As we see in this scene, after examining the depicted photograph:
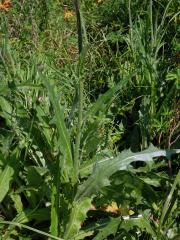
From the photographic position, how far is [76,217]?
1.79m

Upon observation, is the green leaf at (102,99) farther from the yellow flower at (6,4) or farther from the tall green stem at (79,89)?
the yellow flower at (6,4)

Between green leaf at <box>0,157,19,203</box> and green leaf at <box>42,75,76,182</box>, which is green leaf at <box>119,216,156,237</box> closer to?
green leaf at <box>42,75,76,182</box>

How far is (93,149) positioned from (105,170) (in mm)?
220

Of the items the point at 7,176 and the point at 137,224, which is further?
the point at 7,176

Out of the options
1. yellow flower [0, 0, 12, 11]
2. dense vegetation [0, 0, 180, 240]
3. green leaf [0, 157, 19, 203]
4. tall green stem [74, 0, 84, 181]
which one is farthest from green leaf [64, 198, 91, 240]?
yellow flower [0, 0, 12, 11]

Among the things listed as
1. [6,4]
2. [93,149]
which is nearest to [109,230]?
[93,149]

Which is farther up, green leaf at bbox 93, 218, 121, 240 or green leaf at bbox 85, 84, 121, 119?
green leaf at bbox 85, 84, 121, 119

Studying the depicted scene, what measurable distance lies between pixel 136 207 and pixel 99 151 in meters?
0.33

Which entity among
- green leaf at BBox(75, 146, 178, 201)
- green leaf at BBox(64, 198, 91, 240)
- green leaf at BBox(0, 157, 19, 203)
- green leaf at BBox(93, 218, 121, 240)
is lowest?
green leaf at BBox(93, 218, 121, 240)

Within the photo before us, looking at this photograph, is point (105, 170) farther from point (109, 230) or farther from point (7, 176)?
point (7, 176)

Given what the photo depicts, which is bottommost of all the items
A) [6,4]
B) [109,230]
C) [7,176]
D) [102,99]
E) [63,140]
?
[109,230]

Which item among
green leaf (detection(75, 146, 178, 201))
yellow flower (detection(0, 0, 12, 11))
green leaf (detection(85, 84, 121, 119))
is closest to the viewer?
green leaf (detection(75, 146, 178, 201))

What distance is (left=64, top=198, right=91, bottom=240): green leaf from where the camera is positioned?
178 cm

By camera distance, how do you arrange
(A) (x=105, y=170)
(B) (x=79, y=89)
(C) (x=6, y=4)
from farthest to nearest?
(C) (x=6, y=4) → (A) (x=105, y=170) → (B) (x=79, y=89)
